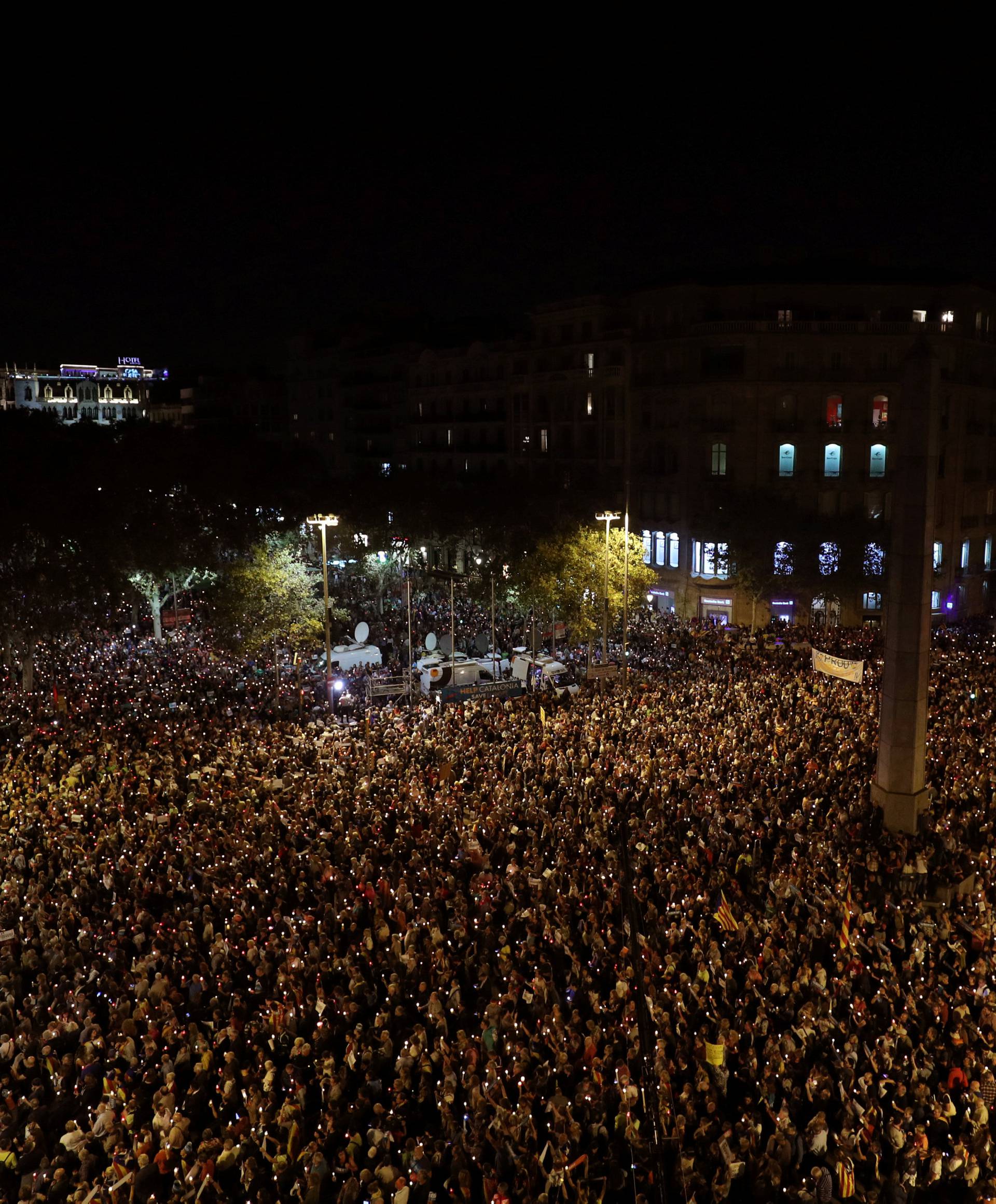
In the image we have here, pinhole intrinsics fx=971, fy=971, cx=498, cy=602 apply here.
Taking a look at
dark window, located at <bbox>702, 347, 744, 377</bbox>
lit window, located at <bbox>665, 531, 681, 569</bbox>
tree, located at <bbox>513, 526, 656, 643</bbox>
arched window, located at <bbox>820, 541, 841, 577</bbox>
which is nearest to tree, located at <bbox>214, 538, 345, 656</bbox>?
tree, located at <bbox>513, 526, 656, 643</bbox>

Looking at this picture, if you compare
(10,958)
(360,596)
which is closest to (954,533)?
(360,596)

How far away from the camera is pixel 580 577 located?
37.1m

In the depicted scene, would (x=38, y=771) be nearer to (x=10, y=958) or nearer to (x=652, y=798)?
(x=10, y=958)

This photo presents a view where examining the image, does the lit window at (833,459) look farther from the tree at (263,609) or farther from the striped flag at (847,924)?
the striped flag at (847,924)

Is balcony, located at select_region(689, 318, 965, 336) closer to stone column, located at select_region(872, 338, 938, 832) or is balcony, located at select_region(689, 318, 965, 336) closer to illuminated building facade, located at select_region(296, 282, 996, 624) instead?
illuminated building facade, located at select_region(296, 282, 996, 624)

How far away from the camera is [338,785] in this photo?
20297 mm

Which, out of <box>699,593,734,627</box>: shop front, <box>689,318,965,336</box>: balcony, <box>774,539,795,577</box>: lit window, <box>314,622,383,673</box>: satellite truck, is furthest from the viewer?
<box>699,593,734,627</box>: shop front

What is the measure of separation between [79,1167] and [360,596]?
40700 mm

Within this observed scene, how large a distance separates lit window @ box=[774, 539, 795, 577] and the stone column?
22.6 m

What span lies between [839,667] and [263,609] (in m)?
19.6

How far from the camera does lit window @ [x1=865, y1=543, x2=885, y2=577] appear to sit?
43438 millimetres

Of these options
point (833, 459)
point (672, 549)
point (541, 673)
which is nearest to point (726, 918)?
point (541, 673)

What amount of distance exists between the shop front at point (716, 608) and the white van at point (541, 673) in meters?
16.3

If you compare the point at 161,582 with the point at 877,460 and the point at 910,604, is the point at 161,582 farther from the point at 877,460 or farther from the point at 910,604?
the point at 877,460
